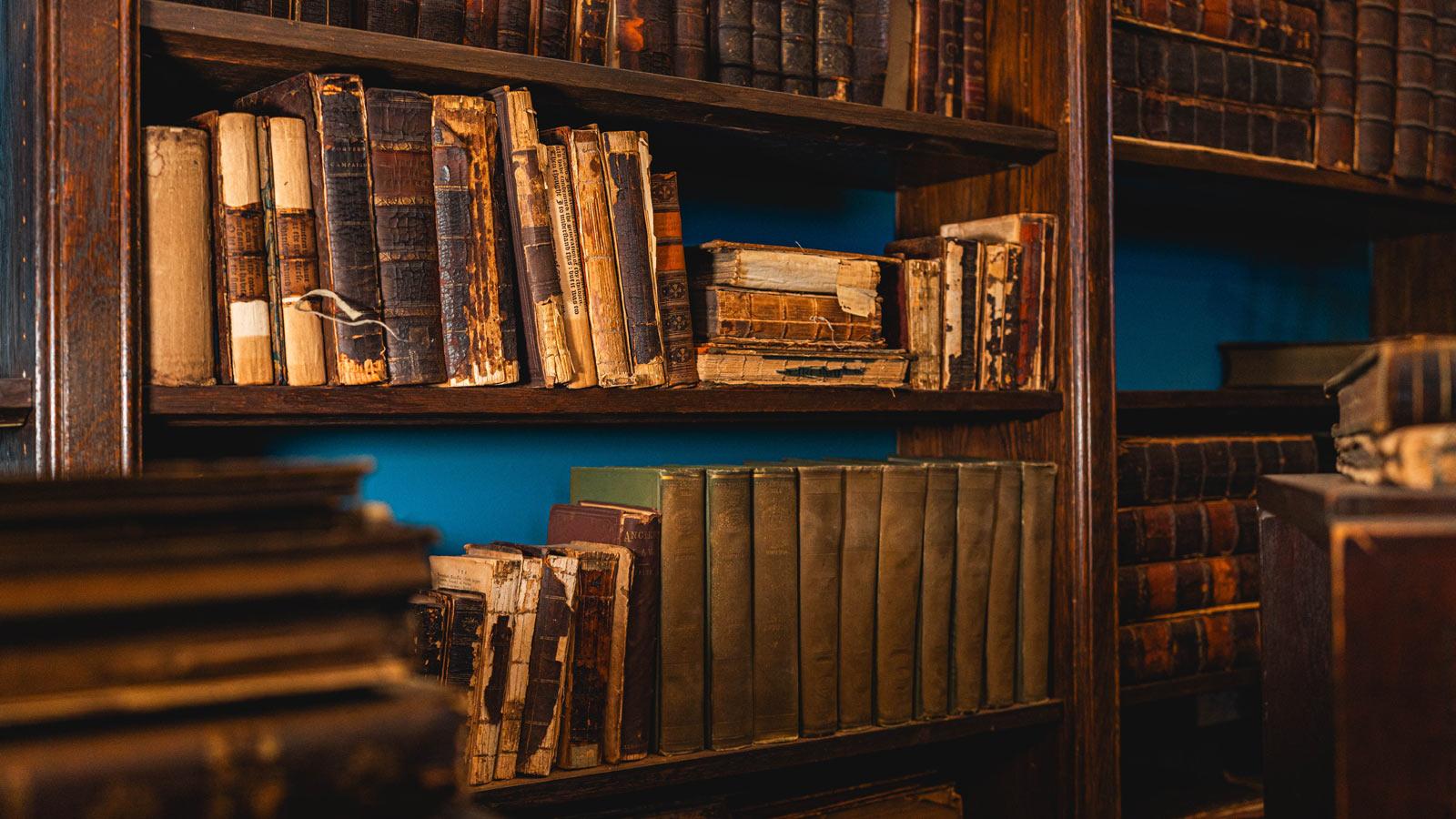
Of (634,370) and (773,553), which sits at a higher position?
(634,370)

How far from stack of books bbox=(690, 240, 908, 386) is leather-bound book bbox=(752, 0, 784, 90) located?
20 centimetres

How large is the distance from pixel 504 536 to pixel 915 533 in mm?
547

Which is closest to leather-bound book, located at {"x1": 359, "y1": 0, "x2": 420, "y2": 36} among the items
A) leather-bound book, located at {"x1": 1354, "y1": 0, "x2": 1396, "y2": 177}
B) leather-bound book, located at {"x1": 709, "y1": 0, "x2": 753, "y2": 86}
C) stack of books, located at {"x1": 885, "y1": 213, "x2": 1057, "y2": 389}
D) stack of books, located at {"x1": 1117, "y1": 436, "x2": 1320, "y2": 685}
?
leather-bound book, located at {"x1": 709, "y1": 0, "x2": 753, "y2": 86}

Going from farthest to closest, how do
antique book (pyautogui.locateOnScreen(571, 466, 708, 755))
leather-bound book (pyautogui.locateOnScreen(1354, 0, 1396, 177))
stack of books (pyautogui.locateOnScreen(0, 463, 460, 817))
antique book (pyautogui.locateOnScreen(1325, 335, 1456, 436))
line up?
leather-bound book (pyautogui.locateOnScreen(1354, 0, 1396, 177))
antique book (pyautogui.locateOnScreen(571, 466, 708, 755))
antique book (pyautogui.locateOnScreen(1325, 335, 1456, 436))
stack of books (pyautogui.locateOnScreen(0, 463, 460, 817))

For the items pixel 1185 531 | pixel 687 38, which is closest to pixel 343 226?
pixel 687 38

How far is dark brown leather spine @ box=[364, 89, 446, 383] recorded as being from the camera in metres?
1.15

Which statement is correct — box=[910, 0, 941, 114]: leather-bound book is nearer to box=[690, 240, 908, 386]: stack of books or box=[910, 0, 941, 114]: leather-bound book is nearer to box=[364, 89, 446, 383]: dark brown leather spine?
box=[690, 240, 908, 386]: stack of books

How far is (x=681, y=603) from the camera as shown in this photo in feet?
4.29

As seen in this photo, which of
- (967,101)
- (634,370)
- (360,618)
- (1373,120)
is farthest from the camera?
(1373,120)

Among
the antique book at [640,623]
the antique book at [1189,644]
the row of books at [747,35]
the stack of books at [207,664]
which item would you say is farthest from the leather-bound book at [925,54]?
the stack of books at [207,664]

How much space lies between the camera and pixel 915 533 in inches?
58.0

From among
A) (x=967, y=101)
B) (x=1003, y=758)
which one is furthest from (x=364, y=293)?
(x=1003, y=758)

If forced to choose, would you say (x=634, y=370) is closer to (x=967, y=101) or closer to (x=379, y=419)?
(x=379, y=419)

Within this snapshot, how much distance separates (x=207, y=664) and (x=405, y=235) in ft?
2.55
